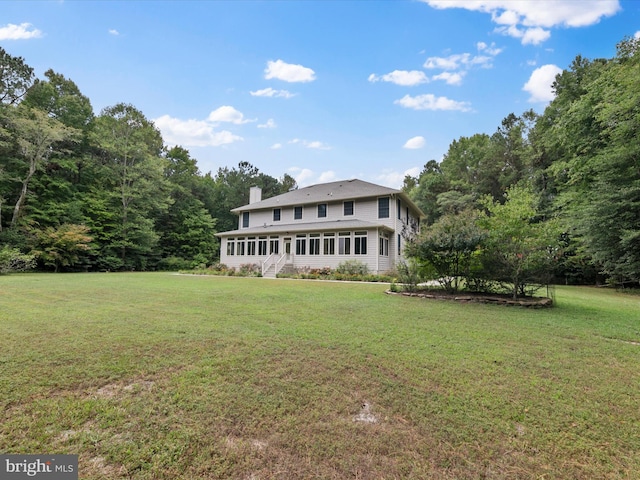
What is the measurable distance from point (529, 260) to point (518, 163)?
27.1 m

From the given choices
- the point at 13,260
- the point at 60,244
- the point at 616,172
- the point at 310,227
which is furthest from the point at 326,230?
the point at 13,260

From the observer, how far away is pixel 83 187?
2544 cm

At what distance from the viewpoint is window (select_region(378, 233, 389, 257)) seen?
18.8 m

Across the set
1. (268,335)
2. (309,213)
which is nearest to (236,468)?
(268,335)

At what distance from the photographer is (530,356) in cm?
397

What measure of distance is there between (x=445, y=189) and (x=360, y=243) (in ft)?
68.8

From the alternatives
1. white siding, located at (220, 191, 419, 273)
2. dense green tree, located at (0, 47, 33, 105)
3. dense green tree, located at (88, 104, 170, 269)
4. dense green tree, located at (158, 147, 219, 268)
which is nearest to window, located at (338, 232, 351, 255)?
white siding, located at (220, 191, 419, 273)

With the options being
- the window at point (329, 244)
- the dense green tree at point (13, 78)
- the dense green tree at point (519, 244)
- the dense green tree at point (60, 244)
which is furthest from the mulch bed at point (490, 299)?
the dense green tree at point (13, 78)

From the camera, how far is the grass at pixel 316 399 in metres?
1.91

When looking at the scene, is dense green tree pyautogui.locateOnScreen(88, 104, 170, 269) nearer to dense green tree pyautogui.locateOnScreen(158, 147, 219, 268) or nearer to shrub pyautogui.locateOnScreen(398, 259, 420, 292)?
dense green tree pyautogui.locateOnScreen(158, 147, 219, 268)

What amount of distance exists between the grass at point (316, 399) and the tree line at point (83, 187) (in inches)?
832

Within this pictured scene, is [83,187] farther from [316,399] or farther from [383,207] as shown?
[316,399]

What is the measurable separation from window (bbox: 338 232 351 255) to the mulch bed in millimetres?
9461

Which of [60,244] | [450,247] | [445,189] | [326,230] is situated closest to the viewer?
[450,247]
